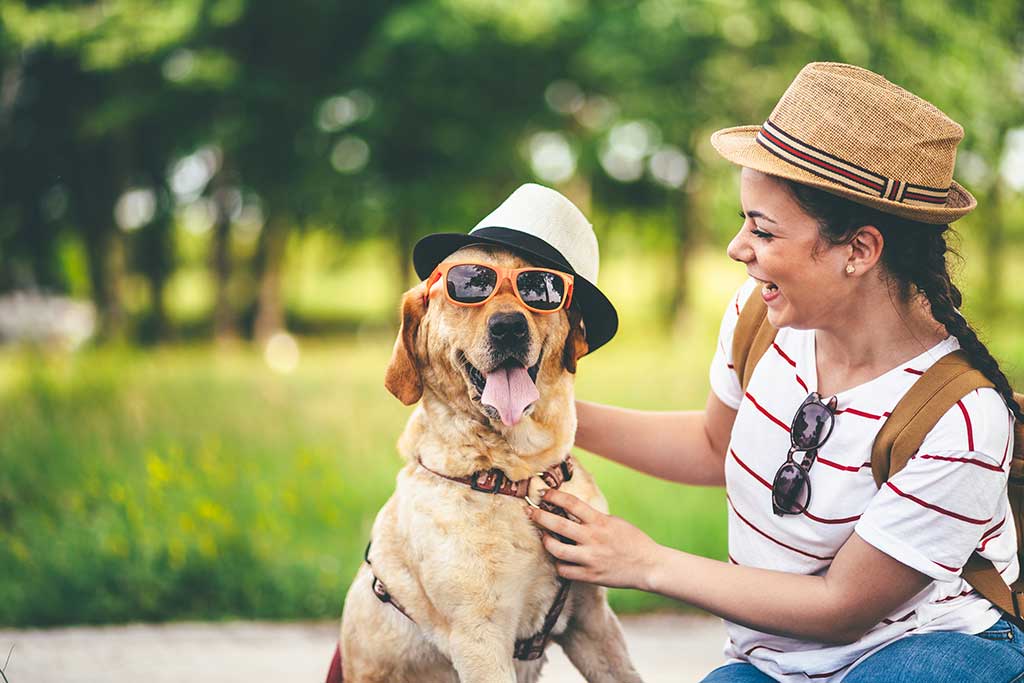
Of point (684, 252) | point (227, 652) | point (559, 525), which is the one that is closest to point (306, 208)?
point (684, 252)

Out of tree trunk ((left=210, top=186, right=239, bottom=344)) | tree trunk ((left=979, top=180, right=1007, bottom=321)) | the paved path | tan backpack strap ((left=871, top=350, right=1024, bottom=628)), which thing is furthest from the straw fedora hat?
tree trunk ((left=210, top=186, right=239, bottom=344))

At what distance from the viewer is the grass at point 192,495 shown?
4.78 m

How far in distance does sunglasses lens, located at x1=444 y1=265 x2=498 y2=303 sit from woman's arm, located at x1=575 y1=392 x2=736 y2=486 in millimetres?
515

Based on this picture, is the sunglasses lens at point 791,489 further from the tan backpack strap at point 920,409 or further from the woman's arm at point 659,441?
the woman's arm at point 659,441

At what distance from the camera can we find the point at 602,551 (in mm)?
2236

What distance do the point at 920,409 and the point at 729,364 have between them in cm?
61

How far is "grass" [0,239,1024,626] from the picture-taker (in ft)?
15.7

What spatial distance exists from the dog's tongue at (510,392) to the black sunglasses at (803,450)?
1.97 ft

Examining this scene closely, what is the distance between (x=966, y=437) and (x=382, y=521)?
1.38 meters

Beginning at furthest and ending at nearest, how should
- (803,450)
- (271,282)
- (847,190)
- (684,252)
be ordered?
(271,282), (684,252), (803,450), (847,190)

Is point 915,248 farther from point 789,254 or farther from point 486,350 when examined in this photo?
point 486,350

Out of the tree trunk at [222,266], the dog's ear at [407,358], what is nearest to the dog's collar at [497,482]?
the dog's ear at [407,358]

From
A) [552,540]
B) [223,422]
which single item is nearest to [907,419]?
[552,540]

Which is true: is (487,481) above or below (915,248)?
below
